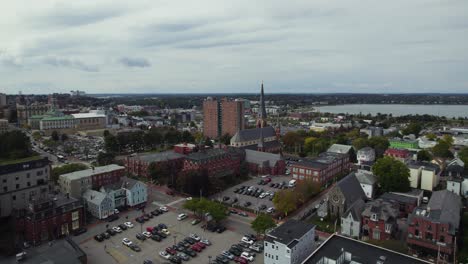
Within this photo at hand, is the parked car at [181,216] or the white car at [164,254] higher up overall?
the parked car at [181,216]

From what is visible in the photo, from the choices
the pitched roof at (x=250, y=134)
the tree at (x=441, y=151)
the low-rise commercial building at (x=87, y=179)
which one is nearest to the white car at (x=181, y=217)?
the low-rise commercial building at (x=87, y=179)

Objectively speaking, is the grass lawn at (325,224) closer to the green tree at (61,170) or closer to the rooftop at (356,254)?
the rooftop at (356,254)

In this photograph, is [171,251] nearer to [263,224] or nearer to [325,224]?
[263,224]

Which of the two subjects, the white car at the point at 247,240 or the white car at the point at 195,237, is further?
the white car at the point at 195,237

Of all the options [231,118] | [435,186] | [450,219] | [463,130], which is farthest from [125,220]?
[463,130]

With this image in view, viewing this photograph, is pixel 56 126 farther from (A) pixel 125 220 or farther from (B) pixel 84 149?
(A) pixel 125 220

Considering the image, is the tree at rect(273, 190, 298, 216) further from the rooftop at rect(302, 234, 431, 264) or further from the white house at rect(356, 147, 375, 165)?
the white house at rect(356, 147, 375, 165)
